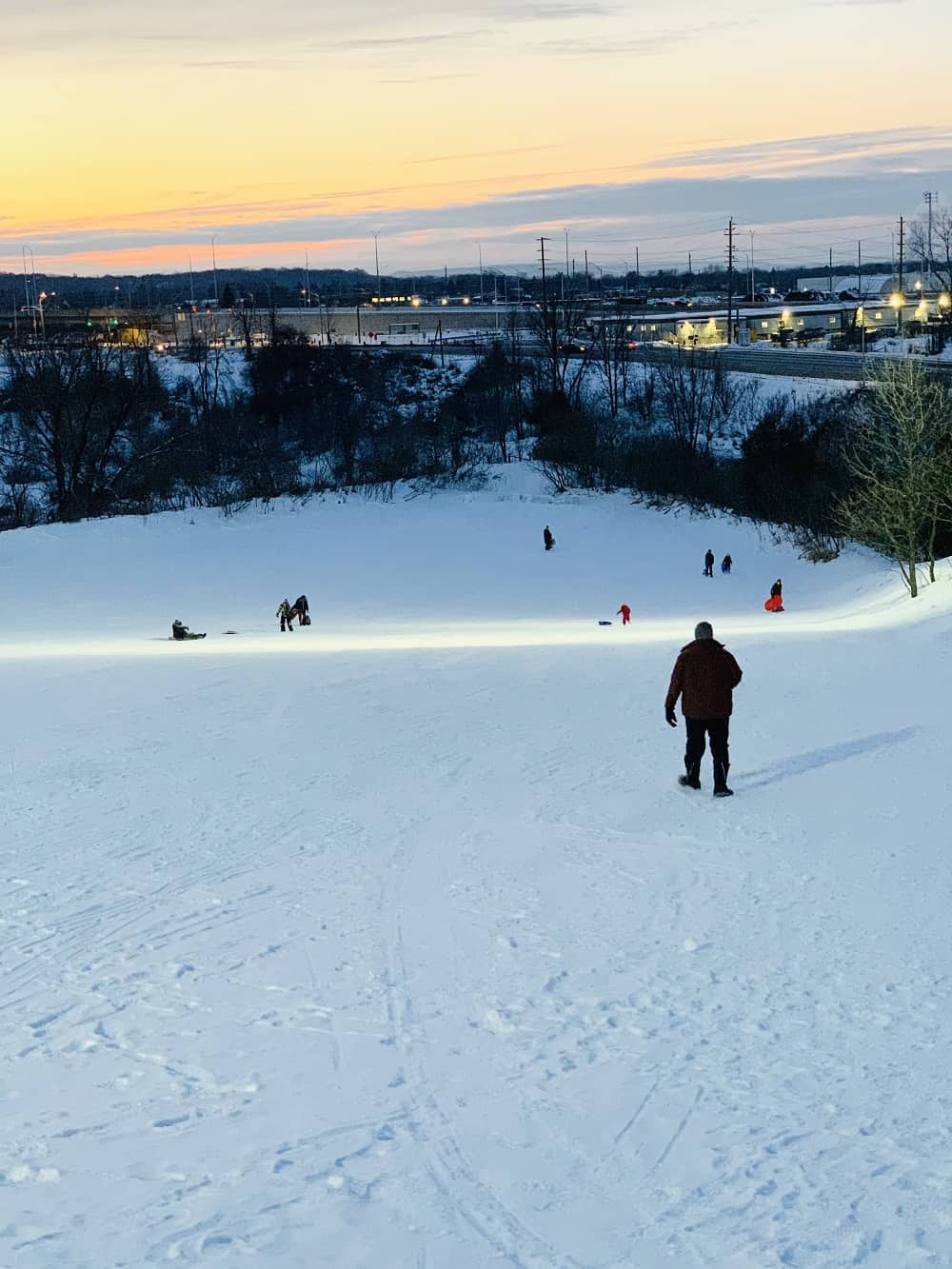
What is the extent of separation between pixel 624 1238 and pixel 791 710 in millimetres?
10408

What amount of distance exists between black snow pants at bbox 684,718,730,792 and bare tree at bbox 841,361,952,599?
17.9 meters

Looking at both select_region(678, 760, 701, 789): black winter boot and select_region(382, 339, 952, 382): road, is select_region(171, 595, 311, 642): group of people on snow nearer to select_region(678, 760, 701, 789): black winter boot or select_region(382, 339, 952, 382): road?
select_region(678, 760, 701, 789): black winter boot

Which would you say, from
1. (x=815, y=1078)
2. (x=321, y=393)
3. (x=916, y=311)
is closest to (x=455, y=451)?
(x=321, y=393)

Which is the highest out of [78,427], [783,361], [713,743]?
[783,361]

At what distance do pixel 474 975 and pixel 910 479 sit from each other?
2579 cm

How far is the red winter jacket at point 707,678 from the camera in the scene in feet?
34.7

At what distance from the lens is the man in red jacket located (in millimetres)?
10586

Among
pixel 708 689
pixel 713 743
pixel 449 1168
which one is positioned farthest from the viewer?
pixel 713 743

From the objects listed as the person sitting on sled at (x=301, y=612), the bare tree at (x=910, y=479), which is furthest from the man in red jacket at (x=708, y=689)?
the person sitting on sled at (x=301, y=612)

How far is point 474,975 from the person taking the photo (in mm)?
7258

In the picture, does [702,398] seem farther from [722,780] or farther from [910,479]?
[722,780]

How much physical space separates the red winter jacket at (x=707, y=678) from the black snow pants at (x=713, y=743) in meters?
0.11

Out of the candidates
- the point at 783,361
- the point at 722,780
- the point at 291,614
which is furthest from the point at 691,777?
the point at 783,361

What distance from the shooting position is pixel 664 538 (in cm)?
4553
